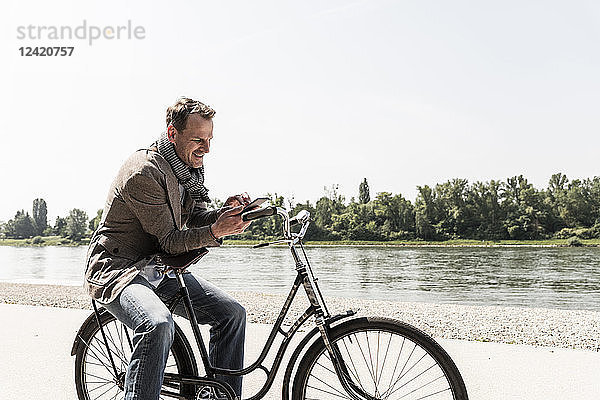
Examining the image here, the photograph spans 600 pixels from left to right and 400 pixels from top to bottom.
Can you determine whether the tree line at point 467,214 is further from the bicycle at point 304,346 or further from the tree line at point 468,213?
the bicycle at point 304,346

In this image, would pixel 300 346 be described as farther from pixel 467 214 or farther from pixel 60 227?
pixel 60 227

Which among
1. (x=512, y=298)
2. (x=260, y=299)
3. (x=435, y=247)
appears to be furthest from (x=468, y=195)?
(x=260, y=299)

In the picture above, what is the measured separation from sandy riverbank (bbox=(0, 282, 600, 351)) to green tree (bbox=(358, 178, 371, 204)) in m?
54.0

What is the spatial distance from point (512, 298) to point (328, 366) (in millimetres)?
12591

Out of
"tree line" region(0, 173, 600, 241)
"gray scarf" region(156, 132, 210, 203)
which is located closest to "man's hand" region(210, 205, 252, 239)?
"gray scarf" region(156, 132, 210, 203)

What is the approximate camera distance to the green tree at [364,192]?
62.9 m

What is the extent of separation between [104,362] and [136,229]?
0.77 m

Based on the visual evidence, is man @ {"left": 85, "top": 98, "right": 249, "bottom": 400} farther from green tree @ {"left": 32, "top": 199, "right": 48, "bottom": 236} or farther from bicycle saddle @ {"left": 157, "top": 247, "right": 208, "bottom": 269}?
green tree @ {"left": 32, "top": 199, "right": 48, "bottom": 236}

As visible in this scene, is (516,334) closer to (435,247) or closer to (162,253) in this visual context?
(162,253)

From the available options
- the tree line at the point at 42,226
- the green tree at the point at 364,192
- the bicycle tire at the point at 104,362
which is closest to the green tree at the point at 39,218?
the tree line at the point at 42,226

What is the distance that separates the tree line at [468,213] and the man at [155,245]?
47.1 meters

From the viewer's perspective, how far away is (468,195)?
57.8m

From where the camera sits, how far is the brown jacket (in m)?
1.97

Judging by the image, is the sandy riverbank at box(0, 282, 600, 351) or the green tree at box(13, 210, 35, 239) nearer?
the sandy riverbank at box(0, 282, 600, 351)
